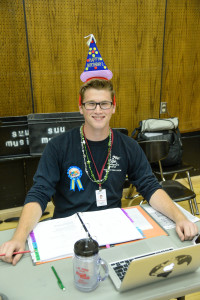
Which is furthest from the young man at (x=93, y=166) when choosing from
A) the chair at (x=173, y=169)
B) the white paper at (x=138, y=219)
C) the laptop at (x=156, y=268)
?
the chair at (x=173, y=169)

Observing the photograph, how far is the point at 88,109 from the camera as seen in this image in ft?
4.69

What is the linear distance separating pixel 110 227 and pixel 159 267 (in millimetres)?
385

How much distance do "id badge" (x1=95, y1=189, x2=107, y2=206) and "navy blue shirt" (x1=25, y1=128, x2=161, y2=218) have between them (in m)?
0.02

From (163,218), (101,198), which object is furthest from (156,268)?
(101,198)

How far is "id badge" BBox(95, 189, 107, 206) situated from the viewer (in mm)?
1436

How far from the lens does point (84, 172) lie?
145 centimetres

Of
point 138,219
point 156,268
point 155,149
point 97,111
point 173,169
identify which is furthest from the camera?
point 173,169

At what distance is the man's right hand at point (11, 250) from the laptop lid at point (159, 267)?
1.15ft

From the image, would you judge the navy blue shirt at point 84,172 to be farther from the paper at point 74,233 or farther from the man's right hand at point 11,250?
the man's right hand at point 11,250

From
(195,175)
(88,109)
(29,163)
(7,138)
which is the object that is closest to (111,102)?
(88,109)

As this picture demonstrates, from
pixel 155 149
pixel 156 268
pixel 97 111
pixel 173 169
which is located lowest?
pixel 173 169

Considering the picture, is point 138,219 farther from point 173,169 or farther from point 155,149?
point 173,169

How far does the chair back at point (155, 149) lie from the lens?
246 centimetres

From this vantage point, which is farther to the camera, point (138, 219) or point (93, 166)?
point (93, 166)
